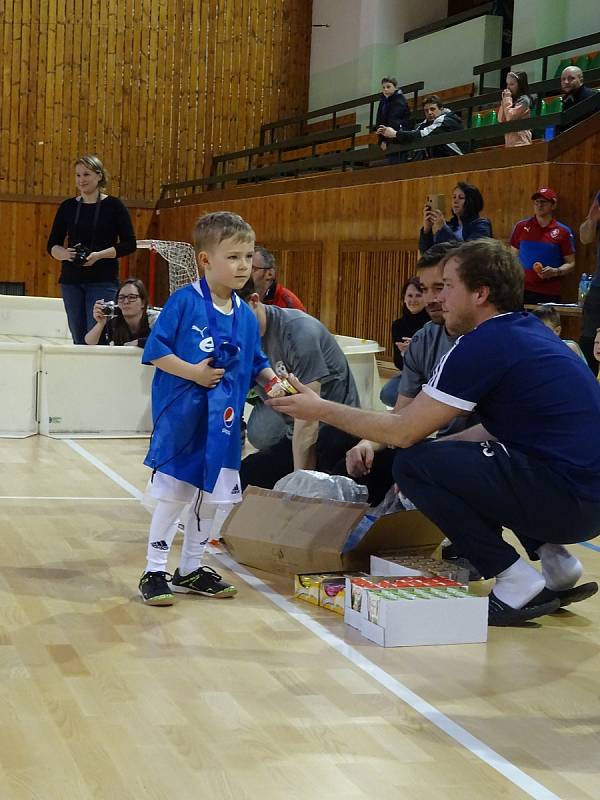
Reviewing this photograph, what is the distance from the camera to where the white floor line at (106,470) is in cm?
557

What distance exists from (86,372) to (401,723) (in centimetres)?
483

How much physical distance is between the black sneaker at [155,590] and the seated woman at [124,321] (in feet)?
12.4

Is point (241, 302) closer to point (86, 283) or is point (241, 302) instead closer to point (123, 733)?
point (123, 733)

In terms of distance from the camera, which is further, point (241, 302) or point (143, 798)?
point (241, 302)

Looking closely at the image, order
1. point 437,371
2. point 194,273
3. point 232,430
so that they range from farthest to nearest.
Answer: point 194,273 < point 232,430 < point 437,371

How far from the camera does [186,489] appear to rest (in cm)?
369

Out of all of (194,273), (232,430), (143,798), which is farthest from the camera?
(194,273)

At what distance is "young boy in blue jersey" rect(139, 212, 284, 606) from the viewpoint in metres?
3.61

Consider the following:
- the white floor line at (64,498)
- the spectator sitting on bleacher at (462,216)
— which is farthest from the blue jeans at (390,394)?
the spectator sitting on bleacher at (462,216)

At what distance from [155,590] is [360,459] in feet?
3.08

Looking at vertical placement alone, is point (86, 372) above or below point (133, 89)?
below

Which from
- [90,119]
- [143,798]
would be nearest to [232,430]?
[143,798]

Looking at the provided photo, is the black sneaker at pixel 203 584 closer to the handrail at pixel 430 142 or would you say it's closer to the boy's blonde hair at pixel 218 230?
the boy's blonde hair at pixel 218 230

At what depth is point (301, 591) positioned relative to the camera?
3791mm
